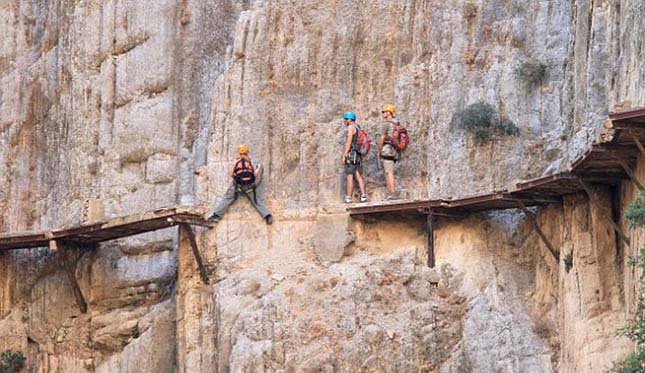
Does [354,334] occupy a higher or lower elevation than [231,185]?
lower

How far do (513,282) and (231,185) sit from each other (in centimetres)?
631

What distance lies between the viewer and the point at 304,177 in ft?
127

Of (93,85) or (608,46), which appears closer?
(608,46)

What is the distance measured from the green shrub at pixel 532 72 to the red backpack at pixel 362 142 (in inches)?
121

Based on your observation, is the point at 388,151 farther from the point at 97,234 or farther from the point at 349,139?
the point at 97,234

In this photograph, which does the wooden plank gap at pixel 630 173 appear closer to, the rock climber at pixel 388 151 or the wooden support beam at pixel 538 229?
the wooden support beam at pixel 538 229

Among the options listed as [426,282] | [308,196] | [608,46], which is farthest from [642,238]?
[308,196]

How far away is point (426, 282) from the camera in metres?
35.8

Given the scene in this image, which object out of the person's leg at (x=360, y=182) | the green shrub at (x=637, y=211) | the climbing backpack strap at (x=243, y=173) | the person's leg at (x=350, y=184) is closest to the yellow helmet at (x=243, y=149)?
the climbing backpack strap at (x=243, y=173)

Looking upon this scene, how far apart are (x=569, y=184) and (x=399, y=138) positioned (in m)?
5.68

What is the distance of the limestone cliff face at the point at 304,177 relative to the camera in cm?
3400

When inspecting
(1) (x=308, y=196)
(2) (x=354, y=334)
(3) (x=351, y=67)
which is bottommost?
(2) (x=354, y=334)

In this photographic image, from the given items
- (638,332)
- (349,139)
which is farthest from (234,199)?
(638,332)

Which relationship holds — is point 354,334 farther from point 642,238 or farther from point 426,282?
point 642,238
